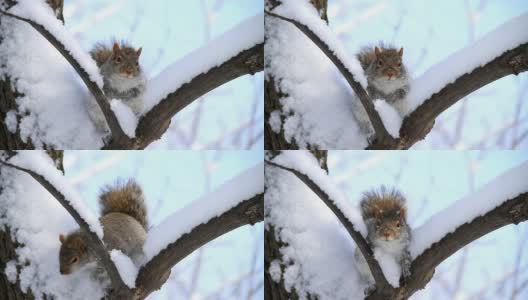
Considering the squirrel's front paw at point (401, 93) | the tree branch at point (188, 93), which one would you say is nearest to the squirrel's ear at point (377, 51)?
the squirrel's front paw at point (401, 93)

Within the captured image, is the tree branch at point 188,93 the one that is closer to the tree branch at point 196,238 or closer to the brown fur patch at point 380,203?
the tree branch at point 196,238

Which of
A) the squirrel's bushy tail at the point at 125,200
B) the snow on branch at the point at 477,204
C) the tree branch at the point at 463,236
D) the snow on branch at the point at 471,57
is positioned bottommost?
the tree branch at the point at 463,236

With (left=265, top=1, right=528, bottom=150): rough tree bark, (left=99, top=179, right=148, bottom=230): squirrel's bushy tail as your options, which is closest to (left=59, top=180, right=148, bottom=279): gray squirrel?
(left=99, top=179, right=148, bottom=230): squirrel's bushy tail

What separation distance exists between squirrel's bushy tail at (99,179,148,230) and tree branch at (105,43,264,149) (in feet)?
0.61

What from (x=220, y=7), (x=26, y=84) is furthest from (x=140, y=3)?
(x=26, y=84)

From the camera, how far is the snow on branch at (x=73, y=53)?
1900mm

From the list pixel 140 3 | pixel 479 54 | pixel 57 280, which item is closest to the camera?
pixel 479 54

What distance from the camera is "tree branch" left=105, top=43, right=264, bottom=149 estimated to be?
6.14ft

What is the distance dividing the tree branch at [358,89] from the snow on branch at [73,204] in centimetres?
78

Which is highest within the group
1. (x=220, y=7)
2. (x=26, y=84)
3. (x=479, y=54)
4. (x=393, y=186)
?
(x=220, y=7)

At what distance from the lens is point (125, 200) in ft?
6.81

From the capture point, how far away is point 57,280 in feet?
6.37

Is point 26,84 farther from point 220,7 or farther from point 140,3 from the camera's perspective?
point 220,7

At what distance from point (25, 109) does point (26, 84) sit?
0.08 metres
